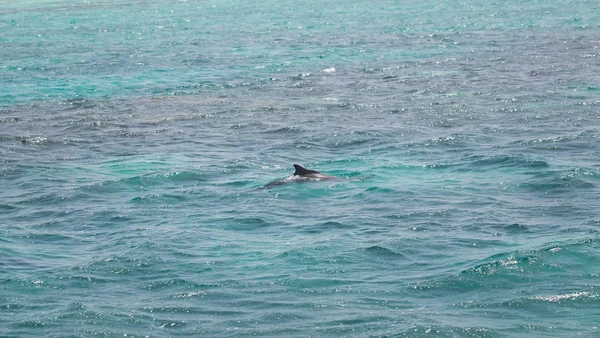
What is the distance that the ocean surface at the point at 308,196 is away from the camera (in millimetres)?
12750

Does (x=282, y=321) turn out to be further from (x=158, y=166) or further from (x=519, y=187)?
(x=158, y=166)

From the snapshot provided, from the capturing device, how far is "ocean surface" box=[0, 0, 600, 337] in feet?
41.8

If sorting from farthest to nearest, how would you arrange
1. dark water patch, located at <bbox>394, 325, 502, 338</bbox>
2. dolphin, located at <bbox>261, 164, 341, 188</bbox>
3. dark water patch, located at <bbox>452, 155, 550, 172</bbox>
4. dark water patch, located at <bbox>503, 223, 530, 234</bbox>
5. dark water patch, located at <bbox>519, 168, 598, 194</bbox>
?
dark water patch, located at <bbox>452, 155, 550, 172</bbox> < dolphin, located at <bbox>261, 164, 341, 188</bbox> < dark water patch, located at <bbox>519, 168, 598, 194</bbox> < dark water patch, located at <bbox>503, 223, 530, 234</bbox> < dark water patch, located at <bbox>394, 325, 502, 338</bbox>

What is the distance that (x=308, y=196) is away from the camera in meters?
19.0

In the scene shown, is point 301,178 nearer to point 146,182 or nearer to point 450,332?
point 146,182

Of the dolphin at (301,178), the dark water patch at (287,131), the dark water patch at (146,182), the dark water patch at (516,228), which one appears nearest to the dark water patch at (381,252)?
the dark water patch at (516,228)

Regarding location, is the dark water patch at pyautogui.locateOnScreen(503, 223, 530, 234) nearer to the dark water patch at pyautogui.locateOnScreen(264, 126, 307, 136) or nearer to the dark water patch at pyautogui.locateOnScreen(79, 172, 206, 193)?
the dark water patch at pyautogui.locateOnScreen(79, 172, 206, 193)

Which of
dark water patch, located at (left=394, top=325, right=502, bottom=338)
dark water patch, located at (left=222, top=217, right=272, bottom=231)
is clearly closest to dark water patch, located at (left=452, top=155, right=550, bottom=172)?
dark water patch, located at (left=222, top=217, right=272, bottom=231)

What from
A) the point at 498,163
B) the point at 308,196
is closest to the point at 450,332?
the point at 308,196

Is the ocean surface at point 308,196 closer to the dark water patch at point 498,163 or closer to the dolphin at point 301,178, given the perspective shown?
the dark water patch at point 498,163

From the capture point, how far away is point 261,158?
2283cm

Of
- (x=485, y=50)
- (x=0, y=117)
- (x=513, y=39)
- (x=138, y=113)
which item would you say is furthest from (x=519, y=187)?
(x=513, y=39)

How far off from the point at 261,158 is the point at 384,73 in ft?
50.7

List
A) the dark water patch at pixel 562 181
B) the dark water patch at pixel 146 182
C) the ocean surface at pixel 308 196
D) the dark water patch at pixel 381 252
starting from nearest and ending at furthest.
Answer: the ocean surface at pixel 308 196 → the dark water patch at pixel 381 252 → the dark water patch at pixel 562 181 → the dark water patch at pixel 146 182
